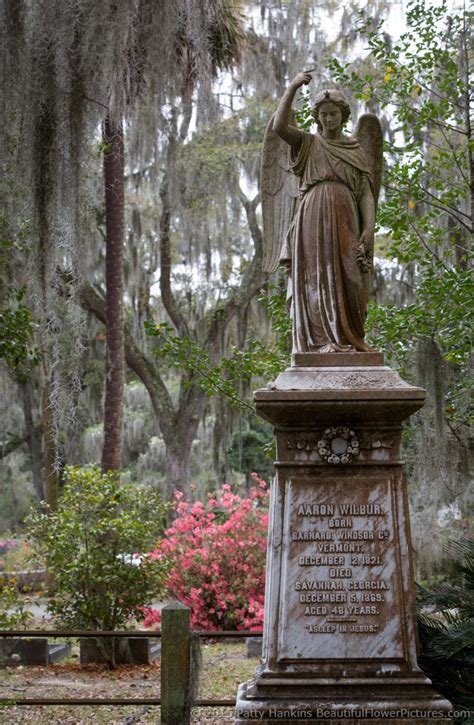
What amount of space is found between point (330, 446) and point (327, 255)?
1292 millimetres

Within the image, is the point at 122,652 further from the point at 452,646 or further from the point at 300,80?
the point at 300,80

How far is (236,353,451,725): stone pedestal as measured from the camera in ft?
17.4

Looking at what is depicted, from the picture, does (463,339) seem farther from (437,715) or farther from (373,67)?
(373,67)

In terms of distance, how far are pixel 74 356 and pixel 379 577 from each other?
6.21 m

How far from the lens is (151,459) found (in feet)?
82.6

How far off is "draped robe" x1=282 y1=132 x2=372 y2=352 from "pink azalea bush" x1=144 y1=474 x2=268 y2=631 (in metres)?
6.92

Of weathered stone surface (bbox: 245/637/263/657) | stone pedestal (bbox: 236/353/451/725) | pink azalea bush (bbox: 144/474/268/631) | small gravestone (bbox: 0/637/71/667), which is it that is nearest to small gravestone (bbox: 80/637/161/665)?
small gravestone (bbox: 0/637/71/667)

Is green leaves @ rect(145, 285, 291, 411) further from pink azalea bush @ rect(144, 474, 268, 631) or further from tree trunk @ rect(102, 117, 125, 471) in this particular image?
tree trunk @ rect(102, 117, 125, 471)

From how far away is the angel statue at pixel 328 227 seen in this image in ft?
19.9

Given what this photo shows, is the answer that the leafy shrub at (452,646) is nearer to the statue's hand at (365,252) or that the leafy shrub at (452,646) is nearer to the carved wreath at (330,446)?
the carved wreath at (330,446)

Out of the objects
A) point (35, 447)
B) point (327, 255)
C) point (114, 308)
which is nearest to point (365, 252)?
point (327, 255)

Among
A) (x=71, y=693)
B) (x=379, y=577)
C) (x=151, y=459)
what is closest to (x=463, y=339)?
(x=379, y=577)

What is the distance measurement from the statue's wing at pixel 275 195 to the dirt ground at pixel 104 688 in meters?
4.04

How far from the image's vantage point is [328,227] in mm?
6105
